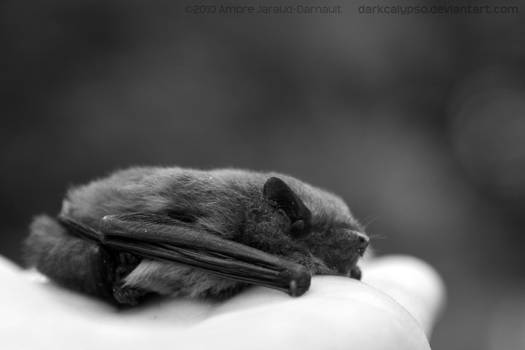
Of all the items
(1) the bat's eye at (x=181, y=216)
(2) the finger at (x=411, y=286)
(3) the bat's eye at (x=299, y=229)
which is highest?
(1) the bat's eye at (x=181, y=216)

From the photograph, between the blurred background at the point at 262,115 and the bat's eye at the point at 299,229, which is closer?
the bat's eye at the point at 299,229

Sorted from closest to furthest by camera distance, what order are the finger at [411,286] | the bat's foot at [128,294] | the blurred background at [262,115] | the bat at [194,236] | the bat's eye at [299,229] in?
the bat at [194,236] < the bat's foot at [128,294] < the bat's eye at [299,229] < the finger at [411,286] < the blurred background at [262,115]

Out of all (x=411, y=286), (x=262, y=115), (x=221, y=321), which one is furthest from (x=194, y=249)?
(x=262, y=115)

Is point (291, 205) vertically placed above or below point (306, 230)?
above


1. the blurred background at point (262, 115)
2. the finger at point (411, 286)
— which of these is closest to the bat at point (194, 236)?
the finger at point (411, 286)

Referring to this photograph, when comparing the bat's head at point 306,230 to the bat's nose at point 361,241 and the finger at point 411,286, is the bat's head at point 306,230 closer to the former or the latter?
the bat's nose at point 361,241

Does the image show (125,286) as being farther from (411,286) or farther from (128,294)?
(411,286)
